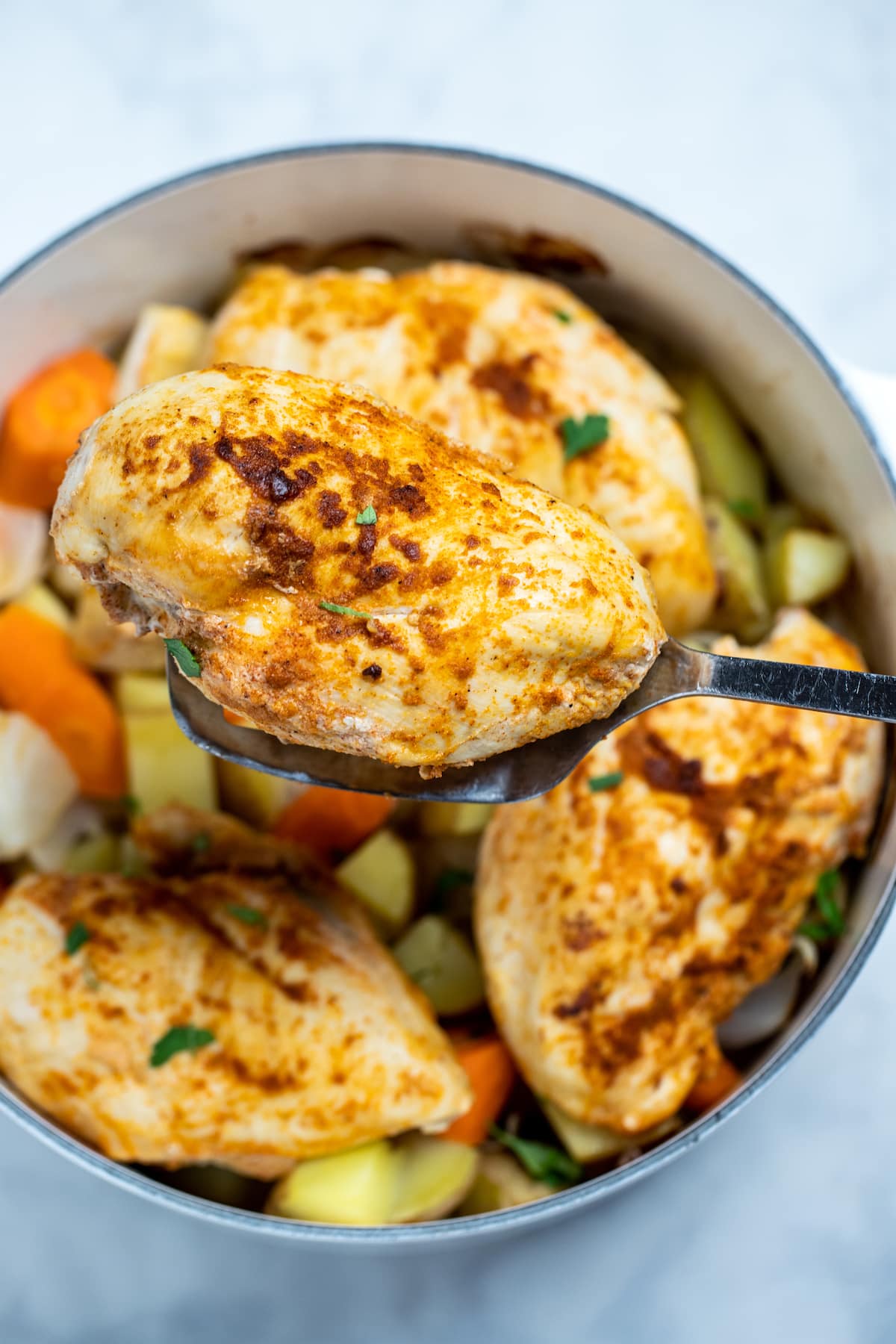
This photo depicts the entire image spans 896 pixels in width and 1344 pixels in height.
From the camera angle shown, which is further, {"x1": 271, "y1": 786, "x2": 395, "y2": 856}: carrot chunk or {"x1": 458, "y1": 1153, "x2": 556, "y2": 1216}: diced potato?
{"x1": 271, "y1": 786, "x2": 395, "y2": 856}: carrot chunk

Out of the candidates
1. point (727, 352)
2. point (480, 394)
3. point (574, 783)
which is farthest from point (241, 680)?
point (727, 352)

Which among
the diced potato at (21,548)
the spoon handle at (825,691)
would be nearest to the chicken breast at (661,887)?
the spoon handle at (825,691)

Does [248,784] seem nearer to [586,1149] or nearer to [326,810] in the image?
[326,810]

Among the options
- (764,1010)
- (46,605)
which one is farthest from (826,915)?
→ (46,605)

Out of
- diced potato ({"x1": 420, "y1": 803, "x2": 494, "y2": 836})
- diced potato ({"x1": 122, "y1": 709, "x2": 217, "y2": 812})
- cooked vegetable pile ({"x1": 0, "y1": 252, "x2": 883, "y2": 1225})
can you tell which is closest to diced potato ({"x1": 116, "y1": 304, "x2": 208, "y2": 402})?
cooked vegetable pile ({"x1": 0, "y1": 252, "x2": 883, "y2": 1225})

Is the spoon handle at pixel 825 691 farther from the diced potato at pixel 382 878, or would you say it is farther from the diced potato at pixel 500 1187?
the diced potato at pixel 500 1187

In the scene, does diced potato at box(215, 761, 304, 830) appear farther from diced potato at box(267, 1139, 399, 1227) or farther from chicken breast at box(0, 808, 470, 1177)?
diced potato at box(267, 1139, 399, 1227)
